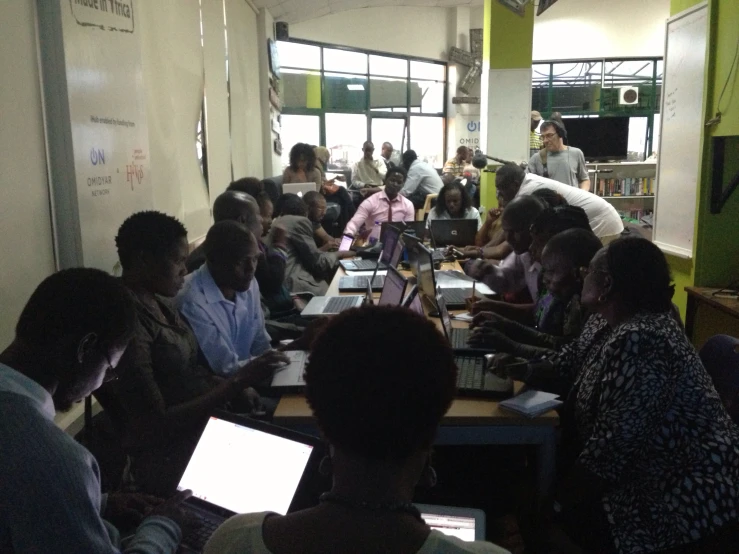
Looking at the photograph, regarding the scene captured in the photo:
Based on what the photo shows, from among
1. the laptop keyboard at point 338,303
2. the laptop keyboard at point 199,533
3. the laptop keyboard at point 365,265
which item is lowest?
the laptop keyboard at point 199,533

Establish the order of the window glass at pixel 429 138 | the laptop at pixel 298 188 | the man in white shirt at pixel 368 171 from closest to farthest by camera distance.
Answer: the laptop at pixel 298 188 < the man in white shirt at pixel 368 171 < the window glass at pixel 429 138

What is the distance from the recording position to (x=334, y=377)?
86cm

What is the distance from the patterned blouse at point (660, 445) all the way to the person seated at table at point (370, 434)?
3.01 feet

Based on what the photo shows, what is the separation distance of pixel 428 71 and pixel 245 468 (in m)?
12.5

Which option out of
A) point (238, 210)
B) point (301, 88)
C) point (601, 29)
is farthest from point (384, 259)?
point (601, 29)

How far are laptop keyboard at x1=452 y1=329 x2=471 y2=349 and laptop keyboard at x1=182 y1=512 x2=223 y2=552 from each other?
1.32m

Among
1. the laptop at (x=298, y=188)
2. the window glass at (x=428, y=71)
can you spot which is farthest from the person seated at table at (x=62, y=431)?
the window glass at (x=428, y=71)

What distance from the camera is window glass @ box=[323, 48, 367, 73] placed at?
37.4 feet

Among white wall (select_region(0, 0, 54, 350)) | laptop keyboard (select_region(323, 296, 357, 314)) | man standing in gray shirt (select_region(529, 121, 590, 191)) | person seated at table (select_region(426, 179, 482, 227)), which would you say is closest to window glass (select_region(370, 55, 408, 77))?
man standing in gray shirt (select_region(529, 121, 590, 191))

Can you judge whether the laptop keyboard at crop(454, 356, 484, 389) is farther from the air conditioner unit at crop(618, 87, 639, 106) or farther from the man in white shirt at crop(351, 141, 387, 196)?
the air conditioner unit at crop(618, 87, 639, 106)

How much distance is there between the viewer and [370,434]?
0.85 m

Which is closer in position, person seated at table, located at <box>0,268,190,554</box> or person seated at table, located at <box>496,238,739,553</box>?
person seated at table, located at <box>0,268,190,554</box>

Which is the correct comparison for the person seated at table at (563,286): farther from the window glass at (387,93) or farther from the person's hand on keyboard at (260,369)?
the window glass at (387,93)

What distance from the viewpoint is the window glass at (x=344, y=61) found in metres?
11.4
